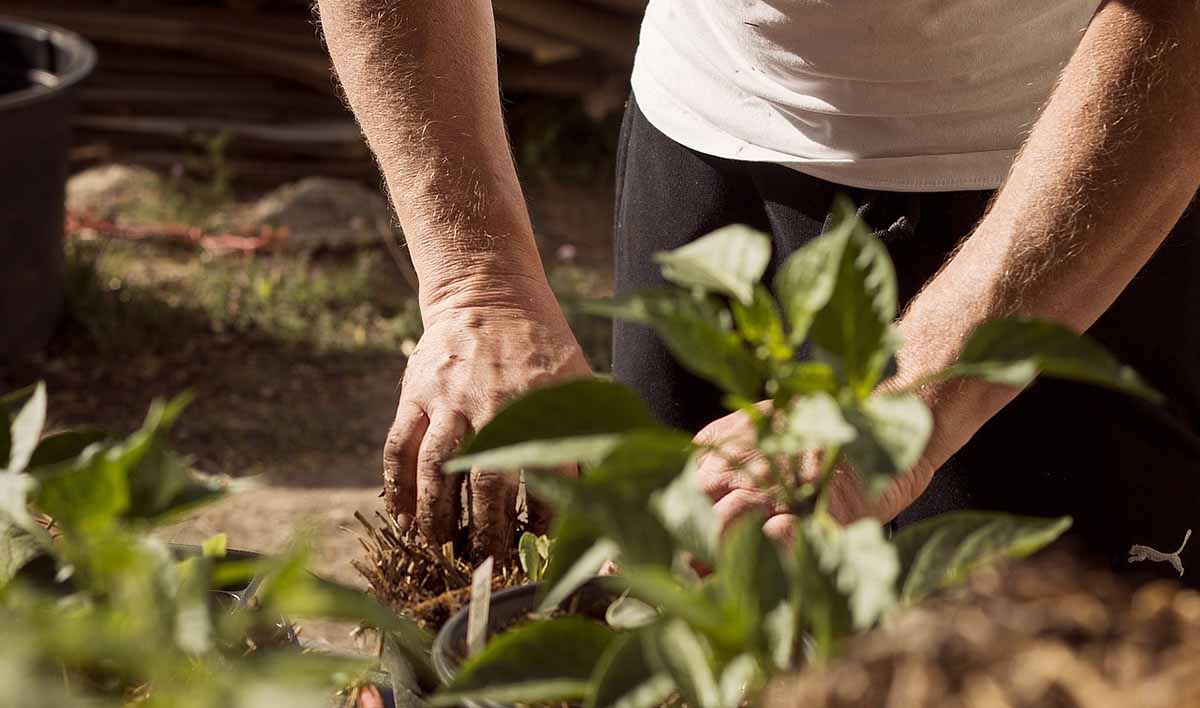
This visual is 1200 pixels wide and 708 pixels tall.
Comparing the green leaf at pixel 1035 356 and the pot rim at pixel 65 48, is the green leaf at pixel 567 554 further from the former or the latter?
the pot rim at pixel 65 48

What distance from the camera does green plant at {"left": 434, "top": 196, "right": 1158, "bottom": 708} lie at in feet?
1.75

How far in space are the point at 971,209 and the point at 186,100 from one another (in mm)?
4395

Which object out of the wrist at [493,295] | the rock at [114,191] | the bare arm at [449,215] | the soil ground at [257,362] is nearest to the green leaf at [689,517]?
the bare arm at [449,215]

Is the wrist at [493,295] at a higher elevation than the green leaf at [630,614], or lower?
lower

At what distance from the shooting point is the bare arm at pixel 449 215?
123 cm

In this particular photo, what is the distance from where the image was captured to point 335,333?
424 cm

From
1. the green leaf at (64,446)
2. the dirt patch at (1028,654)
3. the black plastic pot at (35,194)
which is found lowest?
the black plastic pot at (35,194)

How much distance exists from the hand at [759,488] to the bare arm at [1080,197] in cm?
9

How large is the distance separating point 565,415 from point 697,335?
8 centimetres

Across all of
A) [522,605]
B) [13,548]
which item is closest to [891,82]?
[522,605]

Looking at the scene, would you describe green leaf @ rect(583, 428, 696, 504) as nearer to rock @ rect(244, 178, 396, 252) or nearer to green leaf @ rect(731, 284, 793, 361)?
green leaf @ rect(731, 284, 793, 361)

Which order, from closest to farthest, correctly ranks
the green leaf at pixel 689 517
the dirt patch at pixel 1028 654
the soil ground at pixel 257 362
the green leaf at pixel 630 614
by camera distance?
the dirt patch at pixel 1028 654 < the green leaf at pixel 689 517 < the green leaf at pixel 630 614 < the soil ground at pixel 257 362

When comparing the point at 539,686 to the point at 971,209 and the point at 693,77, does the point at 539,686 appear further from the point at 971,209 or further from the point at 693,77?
the point at 693,77

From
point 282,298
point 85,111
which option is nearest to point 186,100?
point 85,111
